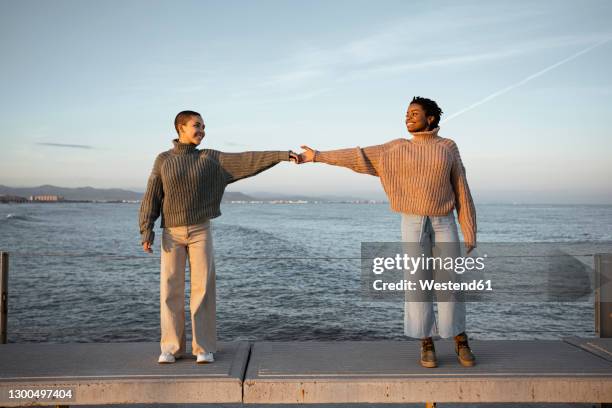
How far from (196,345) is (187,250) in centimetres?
53

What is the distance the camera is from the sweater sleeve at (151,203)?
288cm

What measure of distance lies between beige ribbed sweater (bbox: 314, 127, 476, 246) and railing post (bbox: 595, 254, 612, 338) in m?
1.16

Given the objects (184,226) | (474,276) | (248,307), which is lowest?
(248,307)

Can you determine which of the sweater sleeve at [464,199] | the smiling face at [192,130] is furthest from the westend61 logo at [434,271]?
the smiling face at [192,130]

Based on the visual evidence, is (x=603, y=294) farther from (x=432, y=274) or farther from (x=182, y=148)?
(x=182, y=148)

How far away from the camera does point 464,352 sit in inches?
109

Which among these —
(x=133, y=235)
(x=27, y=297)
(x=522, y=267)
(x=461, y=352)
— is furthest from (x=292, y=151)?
(x=133, y=235)

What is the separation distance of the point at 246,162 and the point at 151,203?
1.90 ft

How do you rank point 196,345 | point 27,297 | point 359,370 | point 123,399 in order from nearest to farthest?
1. point 123,399
2. point 359,370
3. point 196,345
4. point 27,297

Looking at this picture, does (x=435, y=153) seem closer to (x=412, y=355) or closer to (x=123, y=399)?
(x=412, y=355)

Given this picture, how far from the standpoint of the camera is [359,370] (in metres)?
2.66

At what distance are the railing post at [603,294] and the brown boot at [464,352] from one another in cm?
120

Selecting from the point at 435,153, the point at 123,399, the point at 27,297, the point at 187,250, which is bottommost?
the point at 27,297

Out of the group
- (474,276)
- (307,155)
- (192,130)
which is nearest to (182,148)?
(192,130)
